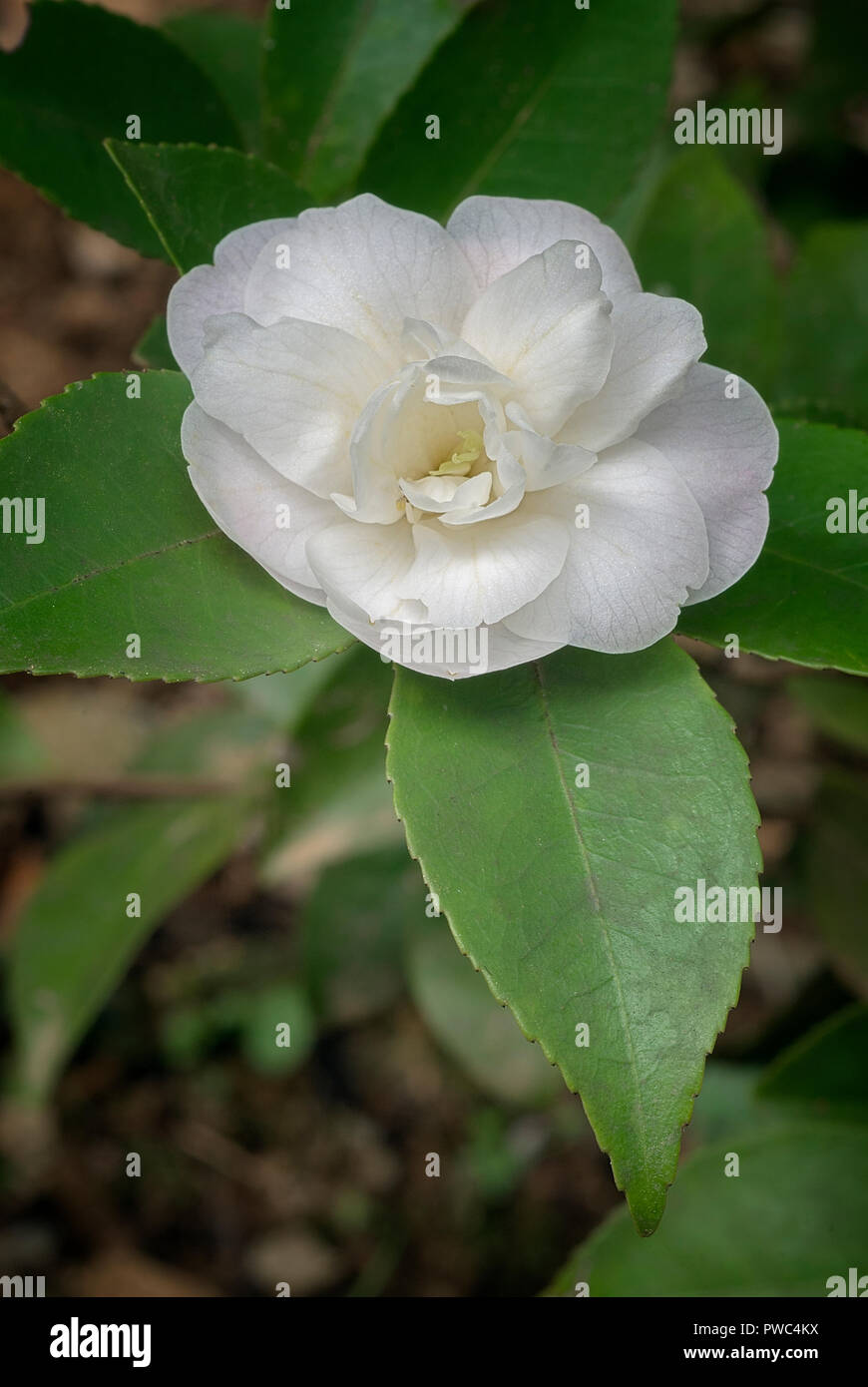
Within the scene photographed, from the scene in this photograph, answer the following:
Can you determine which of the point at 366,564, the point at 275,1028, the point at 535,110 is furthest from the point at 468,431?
the point at 275,1028

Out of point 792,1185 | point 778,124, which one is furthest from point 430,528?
point 778,124

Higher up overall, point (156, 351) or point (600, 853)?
point (156, 351)

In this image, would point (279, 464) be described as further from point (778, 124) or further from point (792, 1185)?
point (778, 124)

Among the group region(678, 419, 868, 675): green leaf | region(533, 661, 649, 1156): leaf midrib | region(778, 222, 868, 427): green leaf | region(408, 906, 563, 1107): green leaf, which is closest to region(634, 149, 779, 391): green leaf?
region(778, 222, 868, 427): green leaf

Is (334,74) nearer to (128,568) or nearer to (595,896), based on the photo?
(128,568)

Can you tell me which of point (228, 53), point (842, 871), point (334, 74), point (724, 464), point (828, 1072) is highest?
point (228, 53)

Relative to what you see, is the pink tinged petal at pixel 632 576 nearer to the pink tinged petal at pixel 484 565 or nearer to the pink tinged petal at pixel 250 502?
the pink tinged petal at pixel 484 565
